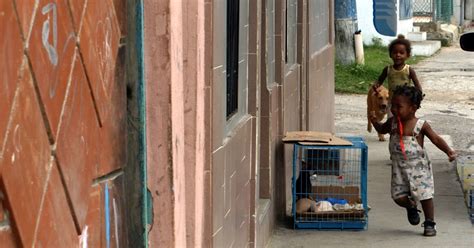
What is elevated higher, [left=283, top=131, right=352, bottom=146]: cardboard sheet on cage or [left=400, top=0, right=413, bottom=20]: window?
[left=283, top=131, right=352, bottom=146]: cardboard sheet on cage

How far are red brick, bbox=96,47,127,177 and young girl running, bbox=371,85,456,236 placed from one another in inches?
224

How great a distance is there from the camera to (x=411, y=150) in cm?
951

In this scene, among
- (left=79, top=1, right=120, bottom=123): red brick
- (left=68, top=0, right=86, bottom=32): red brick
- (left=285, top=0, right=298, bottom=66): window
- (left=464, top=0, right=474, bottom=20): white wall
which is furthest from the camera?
(left=285, top=0, right=298, bottom=66): window

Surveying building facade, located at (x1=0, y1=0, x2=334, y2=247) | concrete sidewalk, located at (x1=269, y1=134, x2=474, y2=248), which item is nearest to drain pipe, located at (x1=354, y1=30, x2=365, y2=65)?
concrete sidewalk, located at (x1=269, y1=134, x2=474, y2=248)

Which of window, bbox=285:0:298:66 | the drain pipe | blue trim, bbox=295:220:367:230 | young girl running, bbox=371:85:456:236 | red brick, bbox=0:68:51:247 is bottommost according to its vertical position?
the drain pipe

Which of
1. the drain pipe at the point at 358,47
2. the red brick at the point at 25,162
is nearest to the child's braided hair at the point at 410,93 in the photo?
the red brick at the point at 25,162

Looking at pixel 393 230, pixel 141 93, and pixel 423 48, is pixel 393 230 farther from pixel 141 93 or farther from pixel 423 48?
pixel 423 48

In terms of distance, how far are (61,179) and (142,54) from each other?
3.34ft

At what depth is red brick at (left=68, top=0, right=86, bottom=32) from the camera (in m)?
3.24

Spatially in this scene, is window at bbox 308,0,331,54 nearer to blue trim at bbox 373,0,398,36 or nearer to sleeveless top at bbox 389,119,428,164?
sleeveless top at bbox 389,119,428,164

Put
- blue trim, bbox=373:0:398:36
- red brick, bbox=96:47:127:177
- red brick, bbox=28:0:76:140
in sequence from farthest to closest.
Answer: blue trim, bbox=373:0:398:36 < red brick, bbox=96:47:127:177 < red brick, bbox=28:0:76:140

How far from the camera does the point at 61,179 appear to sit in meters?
3.08

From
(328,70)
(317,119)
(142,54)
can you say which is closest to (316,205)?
(317,119)

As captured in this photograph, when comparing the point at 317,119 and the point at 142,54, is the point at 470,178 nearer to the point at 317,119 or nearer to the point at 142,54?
the point at 317,119
